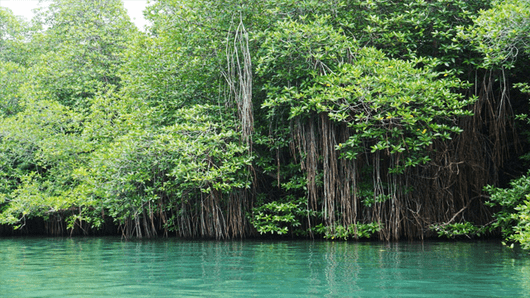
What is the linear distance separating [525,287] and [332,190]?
4.54 metres

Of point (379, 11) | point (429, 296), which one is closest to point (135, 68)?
point (379, 11)

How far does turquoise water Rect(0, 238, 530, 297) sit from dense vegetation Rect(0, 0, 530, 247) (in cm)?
149

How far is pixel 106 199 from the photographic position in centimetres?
994

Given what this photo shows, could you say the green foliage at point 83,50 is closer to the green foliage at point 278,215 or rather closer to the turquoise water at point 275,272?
the green foliage at point 278,215

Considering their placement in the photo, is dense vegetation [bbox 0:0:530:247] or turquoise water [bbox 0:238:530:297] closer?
turquoise water [bbox 0:238:530:297]

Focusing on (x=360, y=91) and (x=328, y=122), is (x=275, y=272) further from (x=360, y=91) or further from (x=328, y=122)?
(x=328, y=122)

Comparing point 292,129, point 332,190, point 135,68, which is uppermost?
point 135,68

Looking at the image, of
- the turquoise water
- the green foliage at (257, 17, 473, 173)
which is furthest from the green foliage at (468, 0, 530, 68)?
the turquoise water

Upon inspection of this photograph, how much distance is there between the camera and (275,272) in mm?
4711

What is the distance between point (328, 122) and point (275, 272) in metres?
3.97

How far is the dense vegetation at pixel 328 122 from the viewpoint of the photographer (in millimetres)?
7695

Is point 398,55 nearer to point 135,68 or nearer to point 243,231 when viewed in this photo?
point 243,231

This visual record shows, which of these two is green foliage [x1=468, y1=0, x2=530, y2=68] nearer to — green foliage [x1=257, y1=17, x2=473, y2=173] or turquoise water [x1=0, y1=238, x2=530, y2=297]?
green foliage [x1=257, y1=17, x2=473, y2=173]

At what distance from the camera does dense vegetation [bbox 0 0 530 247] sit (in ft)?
25.2
